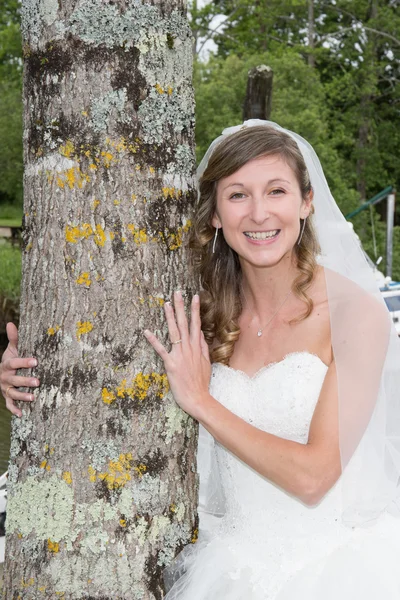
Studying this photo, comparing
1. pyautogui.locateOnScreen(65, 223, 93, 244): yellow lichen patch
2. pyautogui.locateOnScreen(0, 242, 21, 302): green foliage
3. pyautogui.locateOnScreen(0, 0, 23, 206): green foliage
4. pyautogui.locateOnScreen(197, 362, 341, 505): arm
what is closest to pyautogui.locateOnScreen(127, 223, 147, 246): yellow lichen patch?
pyautogui.locateOnScreen(65, 223, 93, 244): yellow lichen patch

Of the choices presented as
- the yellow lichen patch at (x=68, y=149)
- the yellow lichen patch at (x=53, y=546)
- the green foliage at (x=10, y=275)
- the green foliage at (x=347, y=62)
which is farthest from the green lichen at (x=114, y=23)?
the green foliage at (x=347, y=62)

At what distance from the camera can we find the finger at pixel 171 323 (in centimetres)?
237

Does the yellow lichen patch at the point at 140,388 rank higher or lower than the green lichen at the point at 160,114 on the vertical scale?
lower

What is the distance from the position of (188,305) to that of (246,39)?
29062 mm

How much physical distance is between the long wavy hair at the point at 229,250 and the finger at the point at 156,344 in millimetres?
337

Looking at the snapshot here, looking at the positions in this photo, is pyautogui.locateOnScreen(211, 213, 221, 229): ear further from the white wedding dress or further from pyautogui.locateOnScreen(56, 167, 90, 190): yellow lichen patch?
pyautogui.locateOnScreen(56, 167, 90, 190): yellow lichen patch

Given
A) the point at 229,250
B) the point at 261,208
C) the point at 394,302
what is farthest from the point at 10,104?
the point at 261,208

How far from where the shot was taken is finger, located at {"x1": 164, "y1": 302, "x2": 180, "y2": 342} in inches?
93.1

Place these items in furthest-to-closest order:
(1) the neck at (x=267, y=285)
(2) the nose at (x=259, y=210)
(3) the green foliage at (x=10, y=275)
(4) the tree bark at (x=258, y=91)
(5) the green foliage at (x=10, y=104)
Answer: (5) the green foliage at (x=10, y=104) → (3) the green foliage at (x=10, y=275) → (4) the tree bark at (x=258, y=91) → (1) the neck at (x=267, y=285) → (2) the nose at (x=259, y=210)

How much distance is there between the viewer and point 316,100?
22719mm

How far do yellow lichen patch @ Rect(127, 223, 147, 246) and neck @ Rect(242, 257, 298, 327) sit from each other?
3.08 ft

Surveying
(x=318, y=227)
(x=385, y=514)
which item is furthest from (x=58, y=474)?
(x=318, y=227)

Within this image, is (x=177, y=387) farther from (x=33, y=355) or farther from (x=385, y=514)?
(x=385, y=514)

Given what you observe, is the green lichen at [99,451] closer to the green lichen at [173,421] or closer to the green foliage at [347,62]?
the green lichen at [173,421]
